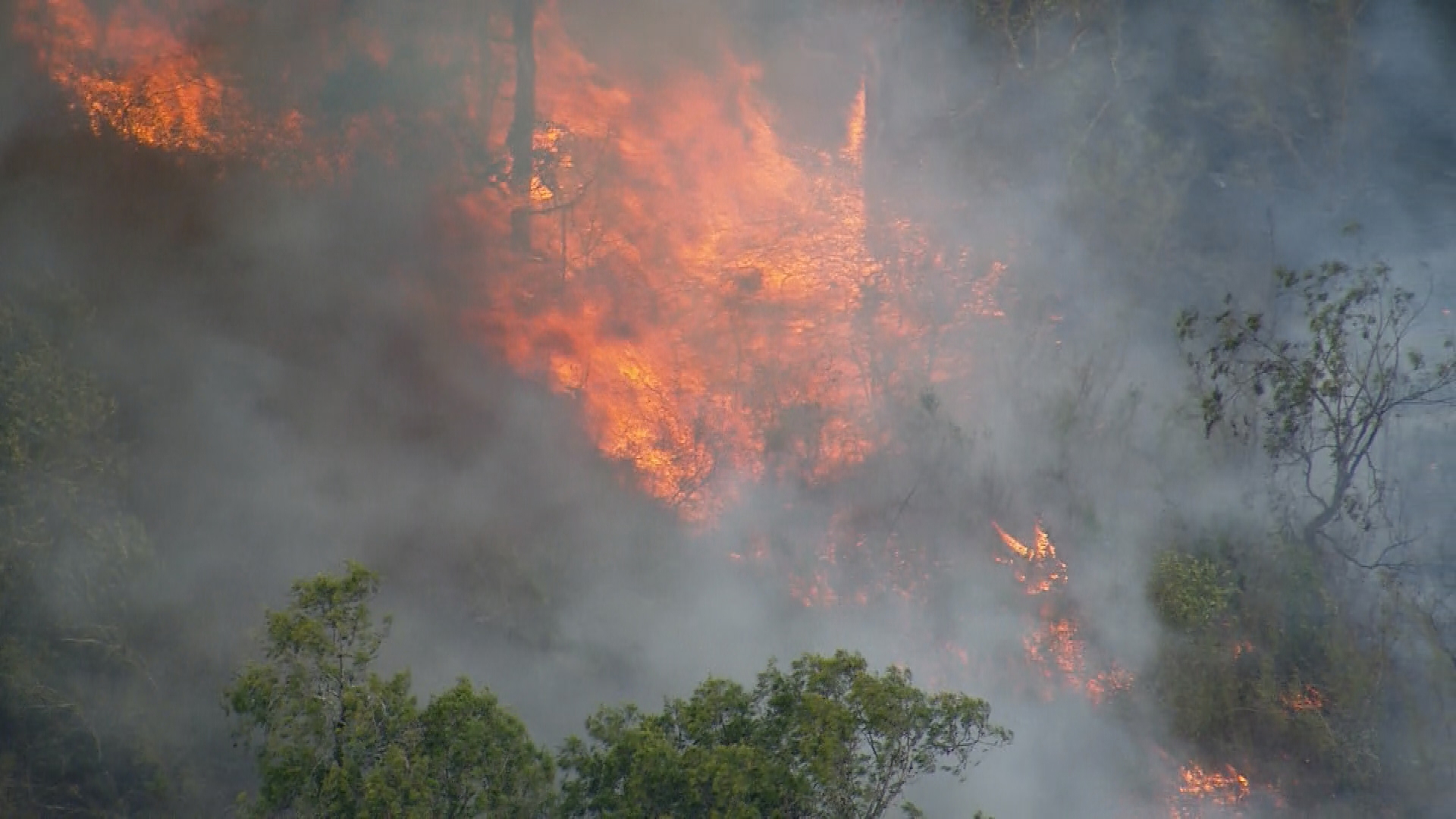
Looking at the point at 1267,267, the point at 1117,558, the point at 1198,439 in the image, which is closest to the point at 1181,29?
the point at 1267,267

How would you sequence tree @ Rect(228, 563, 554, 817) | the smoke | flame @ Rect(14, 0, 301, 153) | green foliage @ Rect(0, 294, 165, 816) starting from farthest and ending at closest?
flame @ Rect(14, 0, 301, 153), the smoke, green foliage @ Rect(0, 294, 165, 816), tree @ Rect(228, 563, 554, 817)

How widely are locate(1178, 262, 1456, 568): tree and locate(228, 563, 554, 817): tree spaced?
11217 mm

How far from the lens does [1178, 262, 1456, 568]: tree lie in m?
18.5

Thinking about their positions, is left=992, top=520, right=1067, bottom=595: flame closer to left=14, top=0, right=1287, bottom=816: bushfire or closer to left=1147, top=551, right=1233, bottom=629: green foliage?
left=14, top=0, right=1287, bottom=816: bushfire

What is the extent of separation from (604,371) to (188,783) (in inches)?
314

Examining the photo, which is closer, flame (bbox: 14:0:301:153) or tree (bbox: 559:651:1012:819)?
tree (bbox: 559:651:1012:819)

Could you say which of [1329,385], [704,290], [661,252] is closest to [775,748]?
[1329,385]

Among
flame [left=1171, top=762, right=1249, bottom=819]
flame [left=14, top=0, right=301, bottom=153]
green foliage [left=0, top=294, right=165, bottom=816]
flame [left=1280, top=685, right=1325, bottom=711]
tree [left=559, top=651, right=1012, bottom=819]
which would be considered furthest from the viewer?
flame [left=14, top=0, right=301, bottom=153]

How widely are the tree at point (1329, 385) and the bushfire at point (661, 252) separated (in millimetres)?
3214

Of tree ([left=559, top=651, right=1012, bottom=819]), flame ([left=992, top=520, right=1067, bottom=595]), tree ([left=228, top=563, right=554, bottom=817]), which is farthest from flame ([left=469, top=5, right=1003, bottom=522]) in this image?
tree ([left=228, top=563, right=554, bottom=817])

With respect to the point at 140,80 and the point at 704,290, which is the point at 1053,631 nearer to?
the point at 704,290

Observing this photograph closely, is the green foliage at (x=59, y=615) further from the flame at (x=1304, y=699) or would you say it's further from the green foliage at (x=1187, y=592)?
the flame at (x=1304, y=699)

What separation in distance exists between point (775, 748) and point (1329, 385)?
1024 cm

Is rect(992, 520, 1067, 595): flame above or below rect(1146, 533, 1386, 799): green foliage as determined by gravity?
above
